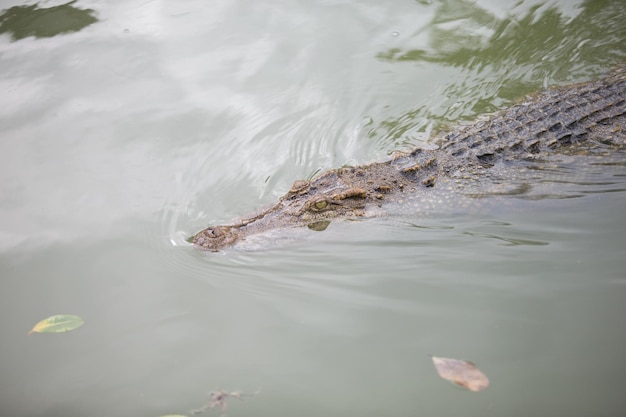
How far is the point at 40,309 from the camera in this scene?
12.3 feet

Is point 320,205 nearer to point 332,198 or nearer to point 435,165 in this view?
point 332,198

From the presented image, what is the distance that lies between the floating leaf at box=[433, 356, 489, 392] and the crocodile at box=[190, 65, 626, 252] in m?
1.65

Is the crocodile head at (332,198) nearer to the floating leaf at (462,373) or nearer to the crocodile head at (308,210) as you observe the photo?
the crocodile head at (308,210)

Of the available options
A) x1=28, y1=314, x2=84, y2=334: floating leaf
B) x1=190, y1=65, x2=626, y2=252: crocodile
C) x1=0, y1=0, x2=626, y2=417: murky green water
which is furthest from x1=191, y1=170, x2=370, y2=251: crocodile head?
x1=28, y1=314, x2=84, y2=334: floating leaf

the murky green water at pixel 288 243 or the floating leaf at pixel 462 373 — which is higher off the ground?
the murky green water at pixel 288 243

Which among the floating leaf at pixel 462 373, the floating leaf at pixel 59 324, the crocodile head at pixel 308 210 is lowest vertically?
the floating leaf at pixel 462 373

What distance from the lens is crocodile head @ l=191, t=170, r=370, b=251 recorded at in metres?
4.32

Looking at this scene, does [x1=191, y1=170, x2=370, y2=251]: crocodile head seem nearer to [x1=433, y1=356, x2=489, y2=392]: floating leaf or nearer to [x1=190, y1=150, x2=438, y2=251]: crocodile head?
[x1=190, y1=150, x2=438, y2=251]: crocodile head

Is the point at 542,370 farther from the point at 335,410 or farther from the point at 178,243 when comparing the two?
the point at 178,243

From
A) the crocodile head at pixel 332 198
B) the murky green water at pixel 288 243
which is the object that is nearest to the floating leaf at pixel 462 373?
the murky green water at pixel 288 243

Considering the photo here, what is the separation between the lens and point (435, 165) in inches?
182

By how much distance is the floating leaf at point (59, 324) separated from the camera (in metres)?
3.54

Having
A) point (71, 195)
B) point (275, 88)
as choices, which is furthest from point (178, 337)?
point (275, 88)

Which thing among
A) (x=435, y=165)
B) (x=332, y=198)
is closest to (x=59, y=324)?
(x=332, y=198)
